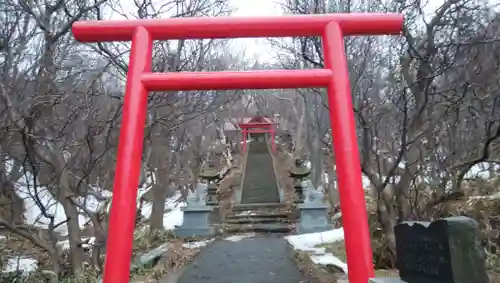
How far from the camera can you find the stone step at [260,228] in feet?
47.0

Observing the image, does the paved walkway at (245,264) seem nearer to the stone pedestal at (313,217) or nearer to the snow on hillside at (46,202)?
the stone pedestal at (313,217)

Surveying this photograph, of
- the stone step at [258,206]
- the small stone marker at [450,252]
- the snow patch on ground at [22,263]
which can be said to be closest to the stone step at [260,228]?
the stone step at [258,206]

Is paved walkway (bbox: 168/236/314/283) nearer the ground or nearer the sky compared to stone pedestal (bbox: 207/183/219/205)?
nearer the ground

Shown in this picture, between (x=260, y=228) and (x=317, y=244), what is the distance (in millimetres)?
4414

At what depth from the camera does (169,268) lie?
865 centimetres

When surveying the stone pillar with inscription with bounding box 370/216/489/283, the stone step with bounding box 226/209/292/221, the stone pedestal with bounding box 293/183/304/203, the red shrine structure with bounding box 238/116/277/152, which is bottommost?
the stone pillar with inscription with bounding box 370/216/489/283

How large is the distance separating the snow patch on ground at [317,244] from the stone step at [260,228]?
7.21 feet

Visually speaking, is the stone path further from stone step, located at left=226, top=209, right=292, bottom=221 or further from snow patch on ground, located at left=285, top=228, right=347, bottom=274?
snow patch on ground, located at left=285, top=228, right=347, bottom=274

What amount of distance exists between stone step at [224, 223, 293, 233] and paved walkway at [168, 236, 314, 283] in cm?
207

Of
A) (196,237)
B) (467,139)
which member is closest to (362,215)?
(467,139)

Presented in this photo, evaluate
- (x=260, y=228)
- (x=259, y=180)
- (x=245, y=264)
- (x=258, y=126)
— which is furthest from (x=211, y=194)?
(x=258, y=126)

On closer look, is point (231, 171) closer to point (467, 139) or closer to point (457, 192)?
point (467, 139)

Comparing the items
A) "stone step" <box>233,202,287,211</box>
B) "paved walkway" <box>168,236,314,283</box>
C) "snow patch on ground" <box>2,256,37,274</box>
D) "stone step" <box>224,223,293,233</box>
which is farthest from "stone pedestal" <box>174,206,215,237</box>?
"snow patch on ground" <box>2,256,37,274</box>

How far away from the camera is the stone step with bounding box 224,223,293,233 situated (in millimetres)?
14320
